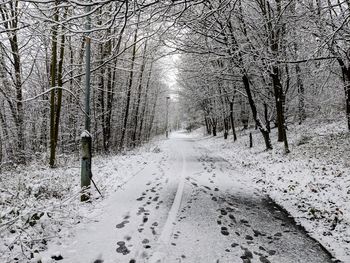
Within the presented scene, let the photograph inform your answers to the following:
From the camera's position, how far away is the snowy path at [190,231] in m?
3.96

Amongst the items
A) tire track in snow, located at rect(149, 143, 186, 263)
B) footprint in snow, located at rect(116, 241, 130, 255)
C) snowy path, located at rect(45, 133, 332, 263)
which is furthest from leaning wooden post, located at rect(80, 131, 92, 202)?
footprint in snow, located at rect(116, 241, 130, 255)

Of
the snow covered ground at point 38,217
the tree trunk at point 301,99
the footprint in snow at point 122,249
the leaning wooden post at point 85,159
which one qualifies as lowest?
the footprint in snow at point 122,249

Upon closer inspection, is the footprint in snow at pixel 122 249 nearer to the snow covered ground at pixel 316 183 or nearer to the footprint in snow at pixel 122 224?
the footprint in snow at pixel 122 224

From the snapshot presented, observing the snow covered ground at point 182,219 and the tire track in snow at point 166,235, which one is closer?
the tire track in snow at point 166,235

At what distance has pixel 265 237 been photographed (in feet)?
15.3

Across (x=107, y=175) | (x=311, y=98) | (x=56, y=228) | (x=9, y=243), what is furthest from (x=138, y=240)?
(x=311, y=98)

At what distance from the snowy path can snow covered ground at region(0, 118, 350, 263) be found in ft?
0.05

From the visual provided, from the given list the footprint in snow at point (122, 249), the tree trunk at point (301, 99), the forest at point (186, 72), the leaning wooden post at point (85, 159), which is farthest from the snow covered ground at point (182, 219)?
the tree trunk at point (301, 99)

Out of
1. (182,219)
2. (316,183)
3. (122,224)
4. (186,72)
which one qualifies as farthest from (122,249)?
(186,72)

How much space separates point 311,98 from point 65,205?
1973 centimetres

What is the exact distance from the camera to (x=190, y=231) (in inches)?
191

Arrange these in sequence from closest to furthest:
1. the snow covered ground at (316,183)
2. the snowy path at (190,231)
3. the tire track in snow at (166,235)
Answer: the tire track in snow at (166,235)
the snowy path at (190,231)
the snow covered ground at (316,183)

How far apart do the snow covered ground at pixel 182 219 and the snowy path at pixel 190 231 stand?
2 cm

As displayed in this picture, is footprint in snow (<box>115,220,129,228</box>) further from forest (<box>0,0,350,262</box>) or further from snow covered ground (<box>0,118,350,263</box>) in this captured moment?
forest (<box>0,0,350,262</box>)
